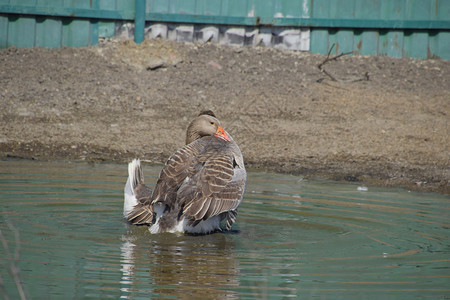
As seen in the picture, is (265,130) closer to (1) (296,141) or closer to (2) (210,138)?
(1) (296,141)

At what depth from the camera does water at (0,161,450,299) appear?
15.9ft

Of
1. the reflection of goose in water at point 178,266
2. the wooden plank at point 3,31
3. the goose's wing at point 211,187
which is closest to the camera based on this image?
the reflection of goose in water at point 178,266

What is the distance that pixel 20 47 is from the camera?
13.2 metres

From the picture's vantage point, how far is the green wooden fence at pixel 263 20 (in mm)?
13086

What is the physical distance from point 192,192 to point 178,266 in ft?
3.60

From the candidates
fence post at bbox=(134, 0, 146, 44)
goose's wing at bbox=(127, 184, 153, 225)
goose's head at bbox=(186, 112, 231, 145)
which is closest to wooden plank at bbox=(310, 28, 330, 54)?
fence post at bbox=(134, 0, 146, 44)

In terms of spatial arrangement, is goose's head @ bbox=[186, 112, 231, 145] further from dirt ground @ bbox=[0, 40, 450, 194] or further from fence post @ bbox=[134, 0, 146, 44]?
fence post @ bbox=[134, 0, 146, 44]

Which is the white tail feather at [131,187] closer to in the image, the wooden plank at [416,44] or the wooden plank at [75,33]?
the wooden plank at [75,33]

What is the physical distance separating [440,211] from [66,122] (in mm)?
6320

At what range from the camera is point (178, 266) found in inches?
215

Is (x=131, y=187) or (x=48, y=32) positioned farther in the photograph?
(x=48, y=32)

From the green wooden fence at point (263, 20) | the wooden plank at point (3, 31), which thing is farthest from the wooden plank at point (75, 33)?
the wooden plank at point (3, 31)

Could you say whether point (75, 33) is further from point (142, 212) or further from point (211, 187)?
point (211, 187)

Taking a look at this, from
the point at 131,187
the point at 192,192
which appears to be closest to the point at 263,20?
the point at 131,187
